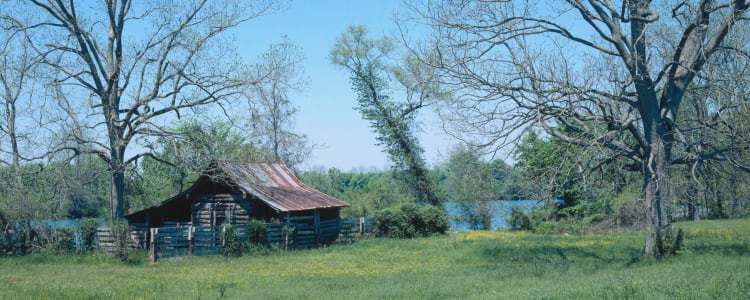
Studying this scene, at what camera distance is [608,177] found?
731 inches

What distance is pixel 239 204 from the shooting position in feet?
100

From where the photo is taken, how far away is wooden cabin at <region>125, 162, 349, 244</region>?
96.7ft

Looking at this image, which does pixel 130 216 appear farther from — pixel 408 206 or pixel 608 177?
pixel 608 177

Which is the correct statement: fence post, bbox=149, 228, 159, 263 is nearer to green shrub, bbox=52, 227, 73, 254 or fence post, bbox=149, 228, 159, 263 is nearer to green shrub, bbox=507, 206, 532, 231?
green shrub, bbox=52, 227, 73, 254

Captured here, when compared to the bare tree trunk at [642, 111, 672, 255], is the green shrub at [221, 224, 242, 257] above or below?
below

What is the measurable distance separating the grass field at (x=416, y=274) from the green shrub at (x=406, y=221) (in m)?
8.21

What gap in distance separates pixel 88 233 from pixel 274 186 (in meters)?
10.2

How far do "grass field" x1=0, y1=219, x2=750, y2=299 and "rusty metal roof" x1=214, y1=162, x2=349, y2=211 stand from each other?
360cm

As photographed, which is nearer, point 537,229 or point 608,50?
point 608,50

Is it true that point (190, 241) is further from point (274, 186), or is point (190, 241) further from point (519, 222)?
point (519, 222)

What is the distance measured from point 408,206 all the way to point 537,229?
8.28 m

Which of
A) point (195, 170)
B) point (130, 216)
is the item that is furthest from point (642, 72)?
point (130, 216)

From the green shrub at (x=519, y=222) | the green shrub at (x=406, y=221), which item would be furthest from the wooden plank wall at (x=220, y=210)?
the green shrub at (x=519, y=222)

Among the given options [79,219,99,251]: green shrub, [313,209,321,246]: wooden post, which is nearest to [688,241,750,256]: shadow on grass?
[313,209,321,246]: wooden post
